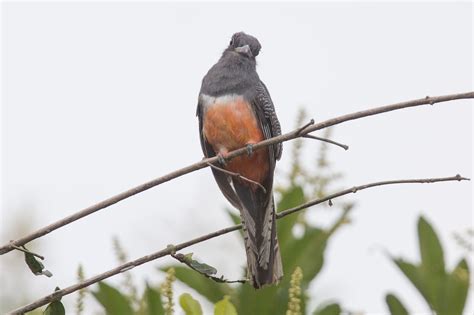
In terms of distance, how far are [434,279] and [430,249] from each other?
18 centimetres

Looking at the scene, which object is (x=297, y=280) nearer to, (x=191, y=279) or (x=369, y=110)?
(x=369, y=110)

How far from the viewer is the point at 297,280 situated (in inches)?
106

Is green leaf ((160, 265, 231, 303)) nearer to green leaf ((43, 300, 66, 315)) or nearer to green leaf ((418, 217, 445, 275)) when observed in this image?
green leaf ((418, 217, 445, 275))

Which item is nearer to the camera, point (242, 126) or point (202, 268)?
point (202, 268)

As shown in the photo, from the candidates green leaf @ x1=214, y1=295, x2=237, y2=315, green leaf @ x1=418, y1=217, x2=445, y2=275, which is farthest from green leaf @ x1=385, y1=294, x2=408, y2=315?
green leaf @ x1=214, y1=295, x2=237, y2=315

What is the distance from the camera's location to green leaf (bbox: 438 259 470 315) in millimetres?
3824

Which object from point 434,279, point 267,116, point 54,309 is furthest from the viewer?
point 267,116

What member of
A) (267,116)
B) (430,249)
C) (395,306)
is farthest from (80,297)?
(267,116)

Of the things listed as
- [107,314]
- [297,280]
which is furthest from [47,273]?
[107,314]

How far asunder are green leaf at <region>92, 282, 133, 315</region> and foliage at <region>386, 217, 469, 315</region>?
1072mm

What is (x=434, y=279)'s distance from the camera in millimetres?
3988

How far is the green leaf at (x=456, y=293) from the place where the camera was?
382 centimetres

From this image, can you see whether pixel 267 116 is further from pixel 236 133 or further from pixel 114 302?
pixel 114 302

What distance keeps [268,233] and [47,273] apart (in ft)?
5.45
